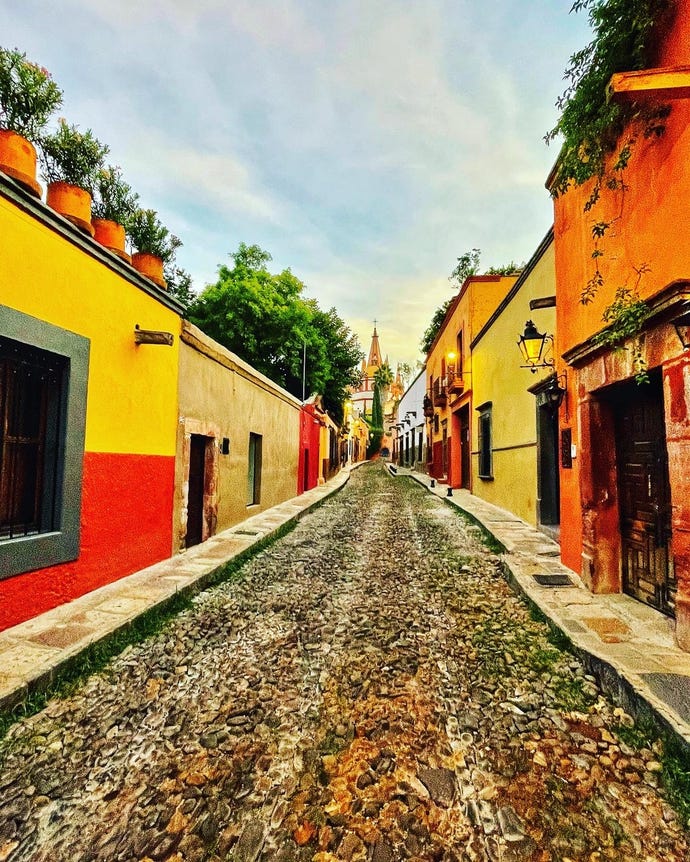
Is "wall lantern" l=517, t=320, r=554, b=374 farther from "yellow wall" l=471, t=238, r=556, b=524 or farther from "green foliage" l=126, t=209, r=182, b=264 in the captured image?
"green foliage" l=126, t=209, r=182, b=264

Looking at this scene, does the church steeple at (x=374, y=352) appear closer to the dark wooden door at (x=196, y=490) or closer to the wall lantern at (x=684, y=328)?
the dark wooden door at (x=196, y=490)

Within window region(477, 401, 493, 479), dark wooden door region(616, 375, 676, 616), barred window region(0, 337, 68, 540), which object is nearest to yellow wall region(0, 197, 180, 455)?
barred window region(0, 337, 68, 540)

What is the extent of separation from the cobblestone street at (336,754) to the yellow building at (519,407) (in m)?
4.16

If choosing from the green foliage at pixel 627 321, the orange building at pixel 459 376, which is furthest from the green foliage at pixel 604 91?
the orange building at pixel 459 376

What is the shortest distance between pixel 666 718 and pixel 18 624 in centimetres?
481

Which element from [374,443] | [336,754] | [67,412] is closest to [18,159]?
[67,412]

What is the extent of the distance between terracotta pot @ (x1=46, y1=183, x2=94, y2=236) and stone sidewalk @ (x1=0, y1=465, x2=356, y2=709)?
393 cm

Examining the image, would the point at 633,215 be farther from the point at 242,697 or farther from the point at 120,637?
the point at 120,637

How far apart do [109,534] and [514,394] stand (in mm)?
8461

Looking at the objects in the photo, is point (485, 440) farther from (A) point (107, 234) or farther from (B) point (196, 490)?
(A) point (107, 234)

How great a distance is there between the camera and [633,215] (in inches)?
152

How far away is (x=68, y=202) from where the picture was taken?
419cm

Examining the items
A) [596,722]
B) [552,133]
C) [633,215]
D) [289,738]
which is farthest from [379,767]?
[552,133]

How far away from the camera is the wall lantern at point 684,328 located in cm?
295
